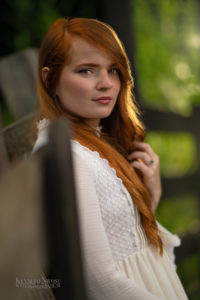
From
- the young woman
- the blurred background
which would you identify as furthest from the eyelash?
the blurred background

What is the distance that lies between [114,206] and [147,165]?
0.90ft

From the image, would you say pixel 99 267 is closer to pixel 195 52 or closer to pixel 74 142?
pixel 74 142

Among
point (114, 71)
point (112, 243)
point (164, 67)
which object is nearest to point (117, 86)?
point (114, 71)

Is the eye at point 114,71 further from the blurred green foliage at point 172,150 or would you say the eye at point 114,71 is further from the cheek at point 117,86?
the blurred green foliage at point 172,150

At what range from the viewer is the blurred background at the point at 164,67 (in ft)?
5.56

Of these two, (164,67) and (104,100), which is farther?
(164,67)

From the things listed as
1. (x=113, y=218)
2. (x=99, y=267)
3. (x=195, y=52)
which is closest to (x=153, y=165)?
(x=113, y=218)

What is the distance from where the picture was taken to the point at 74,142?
0.84m

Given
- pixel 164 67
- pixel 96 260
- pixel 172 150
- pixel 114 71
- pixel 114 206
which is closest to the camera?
pixel 96 260

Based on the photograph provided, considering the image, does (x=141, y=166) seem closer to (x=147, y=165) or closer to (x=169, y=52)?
(x=147, y=165)

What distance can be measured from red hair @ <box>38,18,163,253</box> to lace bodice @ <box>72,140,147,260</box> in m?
0.03

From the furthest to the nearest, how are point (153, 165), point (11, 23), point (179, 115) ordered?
point (179, 115) → point (11, 23) → point (153, 165)

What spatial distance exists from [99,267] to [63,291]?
0.80 feet

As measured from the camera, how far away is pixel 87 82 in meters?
0.86
